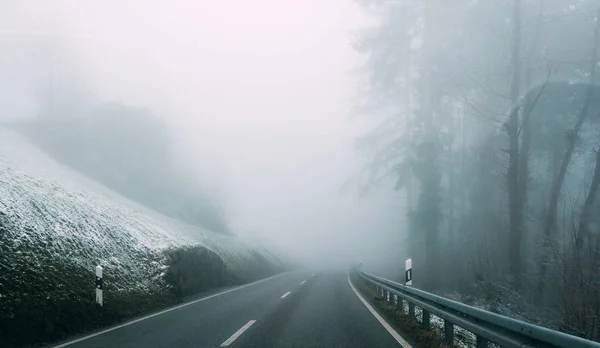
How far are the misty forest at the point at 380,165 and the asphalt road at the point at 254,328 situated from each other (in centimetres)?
132

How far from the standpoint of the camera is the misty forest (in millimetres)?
11758

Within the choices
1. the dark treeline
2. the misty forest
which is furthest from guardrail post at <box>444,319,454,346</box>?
the dark treeline

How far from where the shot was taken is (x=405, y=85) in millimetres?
25375

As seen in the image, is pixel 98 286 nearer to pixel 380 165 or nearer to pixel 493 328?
pixel 493 328

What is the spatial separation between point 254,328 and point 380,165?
19.4 m

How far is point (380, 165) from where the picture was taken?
27.2 m

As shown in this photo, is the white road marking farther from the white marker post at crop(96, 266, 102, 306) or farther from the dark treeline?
the dark treeline

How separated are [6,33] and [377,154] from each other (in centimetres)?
3482

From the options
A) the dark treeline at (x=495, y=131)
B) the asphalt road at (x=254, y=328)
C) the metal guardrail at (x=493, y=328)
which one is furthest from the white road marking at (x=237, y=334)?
the dark treeline at (x=495, y=131)

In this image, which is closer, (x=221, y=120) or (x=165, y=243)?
(x=165, y=243)

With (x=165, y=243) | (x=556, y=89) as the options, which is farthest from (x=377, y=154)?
(x=165, y=243)

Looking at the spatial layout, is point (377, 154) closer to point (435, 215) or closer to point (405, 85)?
point (405, 85)

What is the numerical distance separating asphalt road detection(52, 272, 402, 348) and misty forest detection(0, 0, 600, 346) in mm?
1317

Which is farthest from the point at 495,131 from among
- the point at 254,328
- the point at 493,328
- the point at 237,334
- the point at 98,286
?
the point at 98,286
